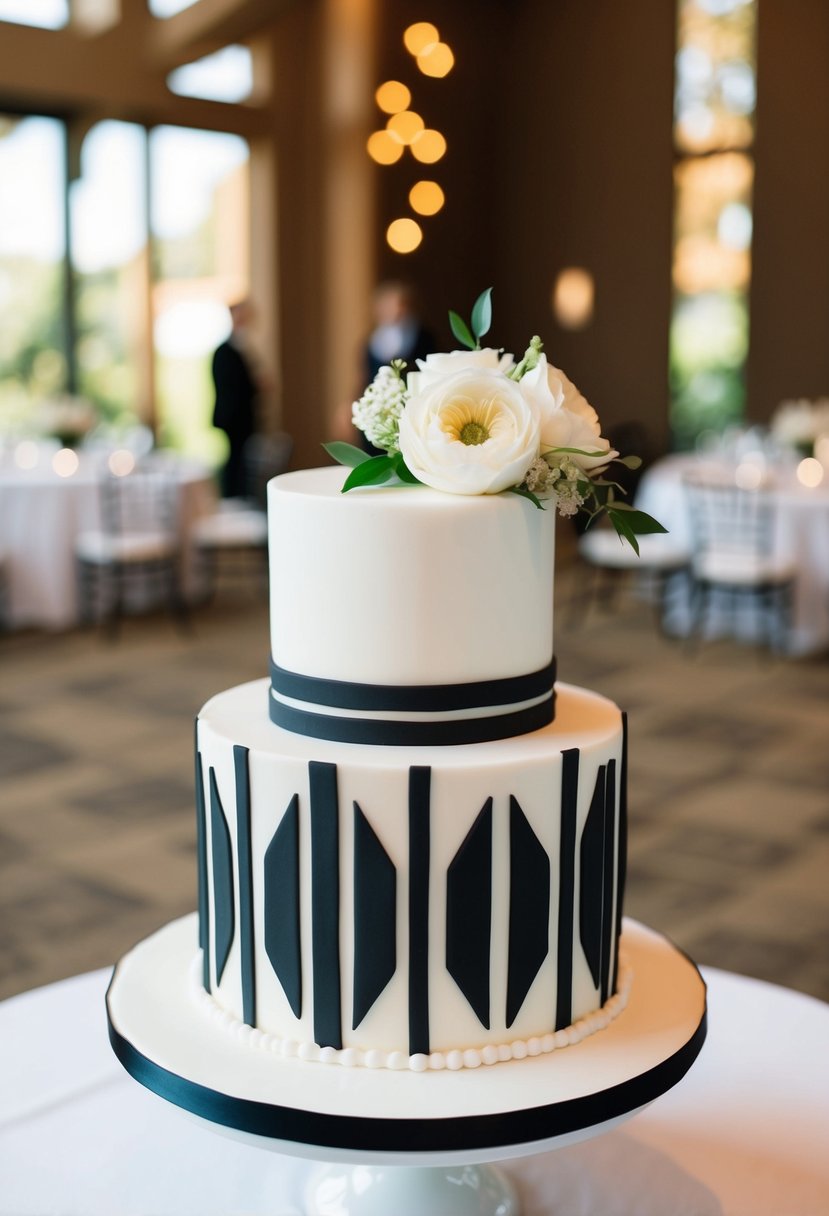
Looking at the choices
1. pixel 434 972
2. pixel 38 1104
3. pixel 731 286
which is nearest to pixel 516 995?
pixel 434 972

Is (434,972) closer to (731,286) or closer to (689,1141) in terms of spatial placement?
(689,1141)

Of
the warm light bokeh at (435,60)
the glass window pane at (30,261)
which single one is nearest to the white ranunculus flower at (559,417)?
the glass window pane at (30,261)

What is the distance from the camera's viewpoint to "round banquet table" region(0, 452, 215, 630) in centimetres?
697

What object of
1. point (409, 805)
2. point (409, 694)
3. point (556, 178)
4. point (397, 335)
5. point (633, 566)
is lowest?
point (633, 566)

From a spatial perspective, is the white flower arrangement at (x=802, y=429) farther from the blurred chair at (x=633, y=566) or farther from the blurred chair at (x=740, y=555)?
the blurred chair at (x=633, y=566)

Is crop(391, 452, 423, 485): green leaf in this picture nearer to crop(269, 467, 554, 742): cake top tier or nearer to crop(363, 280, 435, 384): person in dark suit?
crop(269, 467, 554, 742): cake top tier

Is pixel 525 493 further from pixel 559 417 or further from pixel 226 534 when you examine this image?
pixel 226 534

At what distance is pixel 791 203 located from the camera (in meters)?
9.66

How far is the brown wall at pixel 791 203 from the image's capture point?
372 inches

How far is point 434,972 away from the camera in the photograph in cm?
141

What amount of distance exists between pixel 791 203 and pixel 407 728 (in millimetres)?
9237

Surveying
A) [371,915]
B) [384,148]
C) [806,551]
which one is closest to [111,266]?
[384,148]

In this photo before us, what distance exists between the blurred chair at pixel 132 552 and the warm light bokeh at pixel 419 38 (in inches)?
200

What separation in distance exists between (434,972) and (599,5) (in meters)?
10.5
